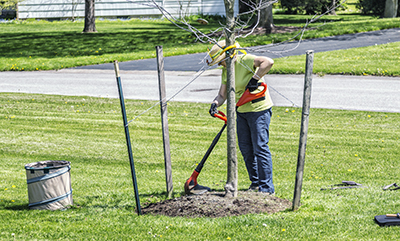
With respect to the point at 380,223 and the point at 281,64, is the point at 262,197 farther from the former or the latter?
the point at 281,64

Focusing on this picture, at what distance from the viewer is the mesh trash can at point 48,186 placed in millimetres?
4602

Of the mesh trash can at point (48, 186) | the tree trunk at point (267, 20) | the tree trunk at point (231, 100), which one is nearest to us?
the tree trunk at point (231, 100)

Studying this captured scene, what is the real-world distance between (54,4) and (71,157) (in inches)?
1416

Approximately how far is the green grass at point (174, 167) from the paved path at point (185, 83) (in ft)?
3.24

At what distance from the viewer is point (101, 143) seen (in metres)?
7.84

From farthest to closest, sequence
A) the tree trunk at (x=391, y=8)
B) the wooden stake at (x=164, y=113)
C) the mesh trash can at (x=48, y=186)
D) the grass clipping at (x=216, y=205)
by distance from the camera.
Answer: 1. the tree trunk at (x=391, y=8)
2. the wooden stake at (x=164, y=113)
3. the mesh trash can at (x=48, y=186)
4. the grass clipping at (x=216, y=205)

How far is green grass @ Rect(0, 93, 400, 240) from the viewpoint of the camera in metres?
4.09

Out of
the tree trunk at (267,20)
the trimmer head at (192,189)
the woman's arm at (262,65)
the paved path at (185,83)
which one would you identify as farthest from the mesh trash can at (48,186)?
the tree trunk at (267,20)

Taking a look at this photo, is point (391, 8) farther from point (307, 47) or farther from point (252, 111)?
point (252, 111)

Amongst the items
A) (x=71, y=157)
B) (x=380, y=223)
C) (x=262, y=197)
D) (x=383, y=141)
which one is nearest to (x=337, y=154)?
(x=383, y=141)

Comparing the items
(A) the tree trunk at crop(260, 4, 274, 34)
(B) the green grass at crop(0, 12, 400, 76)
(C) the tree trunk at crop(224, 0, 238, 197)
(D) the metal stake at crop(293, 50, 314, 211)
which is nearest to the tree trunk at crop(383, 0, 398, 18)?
(B) the green grass at crop(0, 12, 400, 76)

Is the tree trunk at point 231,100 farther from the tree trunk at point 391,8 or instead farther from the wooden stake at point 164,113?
the tree trunk at point 391,8

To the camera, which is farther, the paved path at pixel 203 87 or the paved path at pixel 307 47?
the paved path at pixel 307 47

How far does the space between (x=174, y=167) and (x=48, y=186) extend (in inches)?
89.3
